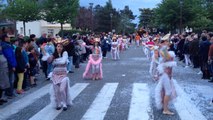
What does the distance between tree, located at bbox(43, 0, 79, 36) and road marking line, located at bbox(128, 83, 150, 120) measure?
39.9 meters

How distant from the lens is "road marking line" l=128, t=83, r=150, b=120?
8891 mm

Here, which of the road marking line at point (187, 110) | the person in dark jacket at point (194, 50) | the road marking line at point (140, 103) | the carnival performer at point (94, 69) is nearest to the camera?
the road marking line at point (187, 110)

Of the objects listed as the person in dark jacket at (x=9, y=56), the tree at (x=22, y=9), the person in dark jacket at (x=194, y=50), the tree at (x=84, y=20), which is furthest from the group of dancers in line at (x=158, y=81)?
the tree at (x=84, y=20)

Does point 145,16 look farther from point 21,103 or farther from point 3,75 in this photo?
point 21,103

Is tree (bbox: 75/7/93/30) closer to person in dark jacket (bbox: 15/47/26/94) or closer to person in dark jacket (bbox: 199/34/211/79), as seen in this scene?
person in dark jacket (bbox: 199/34/211/79)

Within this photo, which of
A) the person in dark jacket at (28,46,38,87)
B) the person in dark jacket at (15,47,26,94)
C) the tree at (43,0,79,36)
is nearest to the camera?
the person in dark jacket at (15,47,26,94)

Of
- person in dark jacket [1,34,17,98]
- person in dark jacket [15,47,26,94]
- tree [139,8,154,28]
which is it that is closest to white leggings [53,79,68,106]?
person in dark jacket [1,34,17,98]

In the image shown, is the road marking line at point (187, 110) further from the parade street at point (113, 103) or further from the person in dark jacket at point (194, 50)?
the person in dark jacket at point (194, 50)

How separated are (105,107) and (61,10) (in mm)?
43780

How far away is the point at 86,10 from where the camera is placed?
279 feet

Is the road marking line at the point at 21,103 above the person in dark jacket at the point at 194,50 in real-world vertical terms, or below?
below

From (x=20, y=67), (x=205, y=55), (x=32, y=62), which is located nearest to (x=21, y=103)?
(x=20, y=67)

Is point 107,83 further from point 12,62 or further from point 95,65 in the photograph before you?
point 12,62

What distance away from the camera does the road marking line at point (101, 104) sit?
8.91 meters
